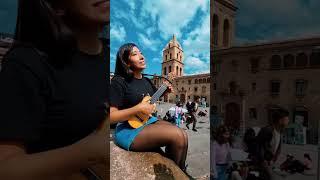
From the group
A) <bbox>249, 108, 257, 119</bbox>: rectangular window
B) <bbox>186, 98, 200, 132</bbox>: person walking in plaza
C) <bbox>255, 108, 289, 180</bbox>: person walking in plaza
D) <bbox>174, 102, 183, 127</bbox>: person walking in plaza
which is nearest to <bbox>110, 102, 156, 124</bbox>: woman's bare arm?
<bbox>174, 102, 183, 127</bbox>: person walking in plaza

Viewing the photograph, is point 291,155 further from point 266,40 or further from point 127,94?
point 127,94

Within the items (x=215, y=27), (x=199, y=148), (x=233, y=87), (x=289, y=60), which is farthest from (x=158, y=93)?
(x=289, y=60)

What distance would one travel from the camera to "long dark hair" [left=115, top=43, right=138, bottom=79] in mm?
3088

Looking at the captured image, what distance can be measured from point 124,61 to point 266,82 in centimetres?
130

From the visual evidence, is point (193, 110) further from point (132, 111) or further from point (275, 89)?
point (275, 89)

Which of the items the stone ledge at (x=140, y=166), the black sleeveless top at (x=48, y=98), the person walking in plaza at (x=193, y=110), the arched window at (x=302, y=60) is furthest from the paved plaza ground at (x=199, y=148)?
the arched window at (x=302, y=60)

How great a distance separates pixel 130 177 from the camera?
10.2 ft

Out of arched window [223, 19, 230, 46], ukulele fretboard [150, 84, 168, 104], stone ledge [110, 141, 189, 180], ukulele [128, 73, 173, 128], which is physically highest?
arched window [223, 19, 230, 46]

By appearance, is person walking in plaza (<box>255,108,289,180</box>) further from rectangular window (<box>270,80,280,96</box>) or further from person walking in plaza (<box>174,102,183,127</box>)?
person walking in plaza (<box>174,102,183,127</box>)

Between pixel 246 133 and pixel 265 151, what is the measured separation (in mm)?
238

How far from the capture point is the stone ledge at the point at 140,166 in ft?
10.0

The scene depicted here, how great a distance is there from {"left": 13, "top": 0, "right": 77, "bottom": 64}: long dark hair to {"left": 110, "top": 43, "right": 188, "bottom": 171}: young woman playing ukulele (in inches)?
22.4

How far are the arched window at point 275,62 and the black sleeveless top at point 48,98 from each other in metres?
1.52

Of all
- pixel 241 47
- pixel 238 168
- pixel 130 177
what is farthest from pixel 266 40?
pixel 130 177
